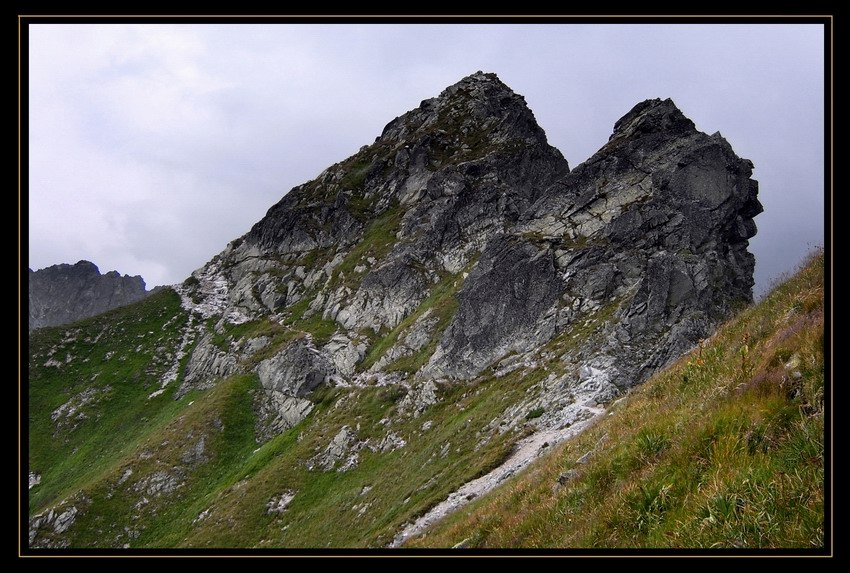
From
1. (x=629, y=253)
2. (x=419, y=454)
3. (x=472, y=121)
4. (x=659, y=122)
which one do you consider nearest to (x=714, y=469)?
(x=419, y=454)

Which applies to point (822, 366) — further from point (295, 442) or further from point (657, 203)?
point (295, 442)

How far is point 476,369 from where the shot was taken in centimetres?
4984

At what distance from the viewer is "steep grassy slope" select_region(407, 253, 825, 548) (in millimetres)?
7066

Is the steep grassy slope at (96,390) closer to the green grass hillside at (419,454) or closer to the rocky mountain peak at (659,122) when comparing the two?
the green grass hillside at (419,454)

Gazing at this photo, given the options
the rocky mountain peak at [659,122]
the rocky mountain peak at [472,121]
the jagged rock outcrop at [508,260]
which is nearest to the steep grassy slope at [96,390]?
the jagged rock outcrop at [508,260]

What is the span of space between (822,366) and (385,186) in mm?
102790

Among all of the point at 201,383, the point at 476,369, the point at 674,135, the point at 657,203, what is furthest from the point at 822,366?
the point at 201,383

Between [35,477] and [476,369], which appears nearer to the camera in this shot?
[476,369]

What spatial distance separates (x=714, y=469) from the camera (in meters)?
8.38

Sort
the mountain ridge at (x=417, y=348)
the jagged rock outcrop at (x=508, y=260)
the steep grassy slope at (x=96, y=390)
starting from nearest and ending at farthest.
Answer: the mountain ridge at (x=417, y=348) → the jagged rock outcrop at (x=508, y=260) → the steep grassy slope at (x=96, y=390)

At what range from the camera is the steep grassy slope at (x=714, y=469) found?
7.07 metres

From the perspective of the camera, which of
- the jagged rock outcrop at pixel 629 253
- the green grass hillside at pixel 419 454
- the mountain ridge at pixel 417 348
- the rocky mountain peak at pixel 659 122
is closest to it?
the green grass hillside at pixel 419 454

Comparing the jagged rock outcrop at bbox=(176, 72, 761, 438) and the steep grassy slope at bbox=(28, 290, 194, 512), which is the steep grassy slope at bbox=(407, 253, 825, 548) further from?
the steep grassy slope at bbox=(28, 290, 194, 512)
